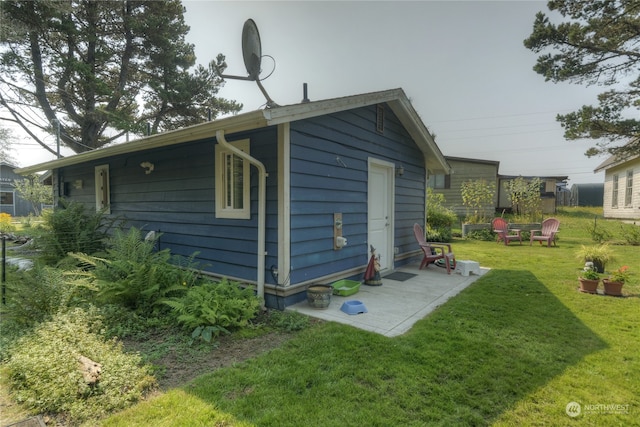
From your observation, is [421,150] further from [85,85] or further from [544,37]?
[85,85]

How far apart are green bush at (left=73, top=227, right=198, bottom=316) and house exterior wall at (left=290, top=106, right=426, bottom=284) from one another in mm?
1548

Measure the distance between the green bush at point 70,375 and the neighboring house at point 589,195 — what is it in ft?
117

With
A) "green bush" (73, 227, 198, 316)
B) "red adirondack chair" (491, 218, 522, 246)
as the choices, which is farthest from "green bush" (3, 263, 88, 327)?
"red adirondack chair" (491, 218, 522, 246)

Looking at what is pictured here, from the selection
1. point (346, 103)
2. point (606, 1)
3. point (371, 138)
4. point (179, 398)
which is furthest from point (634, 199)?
point (179, 398)

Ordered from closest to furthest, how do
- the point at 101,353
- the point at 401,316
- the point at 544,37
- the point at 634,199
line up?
1. the point at 101,353
2. the point at 401,316
3. the point at 544,37
4. the point at 634,199

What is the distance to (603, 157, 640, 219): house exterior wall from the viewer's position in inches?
537

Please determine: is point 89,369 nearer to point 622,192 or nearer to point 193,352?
point 193,352

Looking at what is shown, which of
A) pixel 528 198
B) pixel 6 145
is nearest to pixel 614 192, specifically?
pixel 528 198

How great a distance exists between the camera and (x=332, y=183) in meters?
4.53

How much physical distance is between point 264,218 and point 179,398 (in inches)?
84.1

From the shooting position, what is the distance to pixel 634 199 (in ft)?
45.2

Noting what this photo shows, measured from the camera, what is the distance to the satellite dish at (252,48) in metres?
4.24

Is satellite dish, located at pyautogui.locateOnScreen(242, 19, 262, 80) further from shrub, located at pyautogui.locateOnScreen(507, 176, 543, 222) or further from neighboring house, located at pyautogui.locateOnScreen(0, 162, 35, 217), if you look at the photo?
neighboring house, located at pyautogui.locateOnScreen(0, 162, 35, 217)

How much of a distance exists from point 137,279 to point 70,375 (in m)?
1.61
